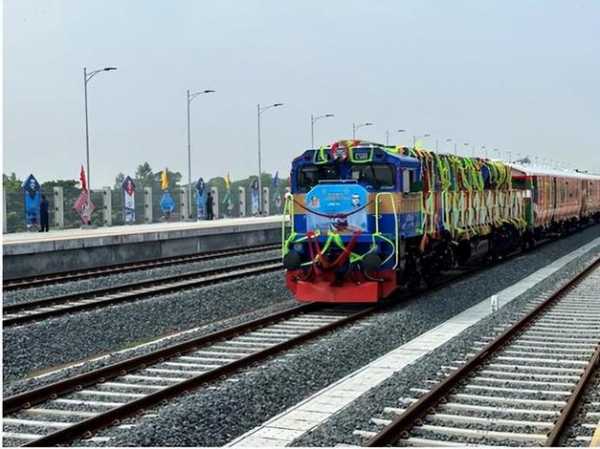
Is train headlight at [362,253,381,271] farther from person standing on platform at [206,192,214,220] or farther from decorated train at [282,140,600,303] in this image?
person standing on platform at [206,192,214,220]

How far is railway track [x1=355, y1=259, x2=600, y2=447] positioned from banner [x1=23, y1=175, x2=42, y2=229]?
992 inches

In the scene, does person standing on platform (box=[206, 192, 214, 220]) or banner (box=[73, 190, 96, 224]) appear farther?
person standing on platform (box=[206, 192, 214, 220])

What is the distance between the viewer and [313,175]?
16797mm

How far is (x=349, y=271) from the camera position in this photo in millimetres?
16172

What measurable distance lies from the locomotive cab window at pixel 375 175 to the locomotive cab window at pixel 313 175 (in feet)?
1.30

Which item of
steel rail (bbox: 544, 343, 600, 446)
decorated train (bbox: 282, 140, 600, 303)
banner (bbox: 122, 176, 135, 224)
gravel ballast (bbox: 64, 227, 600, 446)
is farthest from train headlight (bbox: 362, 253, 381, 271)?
banner (bbox: 122, 176, 135, 224)

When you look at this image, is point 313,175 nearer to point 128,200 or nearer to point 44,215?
point 44,215

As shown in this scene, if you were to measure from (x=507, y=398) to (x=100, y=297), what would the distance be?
1114 centimetres

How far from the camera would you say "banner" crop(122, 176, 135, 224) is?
39.4 meters

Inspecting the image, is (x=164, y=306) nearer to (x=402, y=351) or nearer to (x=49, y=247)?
(x=402, y=351)

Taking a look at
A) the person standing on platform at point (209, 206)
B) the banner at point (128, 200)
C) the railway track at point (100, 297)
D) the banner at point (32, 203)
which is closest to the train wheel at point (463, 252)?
the railway track at point (100, 297)

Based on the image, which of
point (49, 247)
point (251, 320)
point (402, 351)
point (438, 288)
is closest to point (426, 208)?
point (438, 288)

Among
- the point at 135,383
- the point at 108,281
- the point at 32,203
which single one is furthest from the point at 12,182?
the point at 135,383

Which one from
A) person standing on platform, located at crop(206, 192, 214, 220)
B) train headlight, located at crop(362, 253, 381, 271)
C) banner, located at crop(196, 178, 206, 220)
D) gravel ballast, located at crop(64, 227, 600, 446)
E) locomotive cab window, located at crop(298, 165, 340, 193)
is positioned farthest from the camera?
person standing on platform, located at crop(206, 192, 214, 220)
